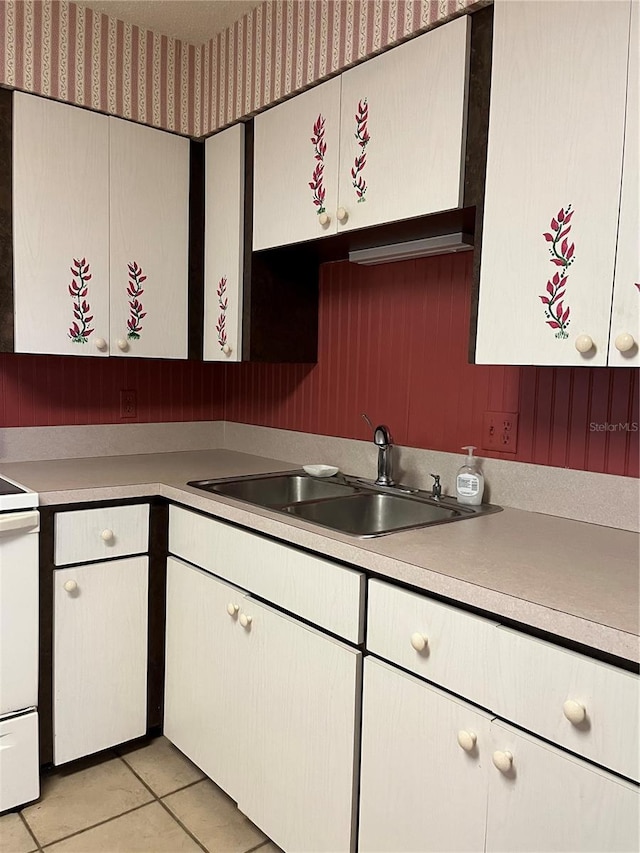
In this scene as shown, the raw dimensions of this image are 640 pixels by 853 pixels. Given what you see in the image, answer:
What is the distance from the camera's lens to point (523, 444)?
6.08 feet

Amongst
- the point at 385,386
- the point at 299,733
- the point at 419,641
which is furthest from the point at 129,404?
the point at 419,641

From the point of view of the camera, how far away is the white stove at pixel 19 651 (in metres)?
1.84

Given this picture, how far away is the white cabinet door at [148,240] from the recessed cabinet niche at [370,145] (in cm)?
41

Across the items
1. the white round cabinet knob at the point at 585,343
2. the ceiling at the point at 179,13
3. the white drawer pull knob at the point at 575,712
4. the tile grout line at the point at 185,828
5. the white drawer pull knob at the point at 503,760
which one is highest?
the ceiling at the point at 179,13

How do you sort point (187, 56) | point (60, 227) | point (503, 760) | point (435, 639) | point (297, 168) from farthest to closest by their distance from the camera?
point (187, 56), point (60, 227), point (297, 168), point (435, 639), point (503, 760)

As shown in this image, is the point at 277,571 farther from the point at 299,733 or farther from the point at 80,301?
the point at 80,301

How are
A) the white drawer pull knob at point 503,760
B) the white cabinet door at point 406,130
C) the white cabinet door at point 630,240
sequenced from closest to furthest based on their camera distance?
the white drawer pull knob at point 503,760 → the white cabinet door at point 630,240 → the white cabinet door at point 406,130

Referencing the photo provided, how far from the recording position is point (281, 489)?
2332mm

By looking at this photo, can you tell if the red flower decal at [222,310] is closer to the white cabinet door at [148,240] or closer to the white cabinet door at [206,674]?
the white cabinet door at [148,240]

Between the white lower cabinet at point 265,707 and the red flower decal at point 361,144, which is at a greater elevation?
the red flower decal at point 361,144

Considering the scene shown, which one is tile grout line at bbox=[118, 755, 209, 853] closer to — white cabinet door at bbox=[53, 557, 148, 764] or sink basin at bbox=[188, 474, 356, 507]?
white cabinet door at bbox=[53, 557, 148, 764]

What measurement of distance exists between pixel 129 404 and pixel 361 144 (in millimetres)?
1444

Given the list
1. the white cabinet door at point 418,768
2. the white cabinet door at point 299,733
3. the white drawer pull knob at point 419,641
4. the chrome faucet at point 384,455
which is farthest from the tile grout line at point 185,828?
the chrome faucet at point 384,455

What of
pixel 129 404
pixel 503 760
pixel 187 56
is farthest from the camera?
pixel 129 404
